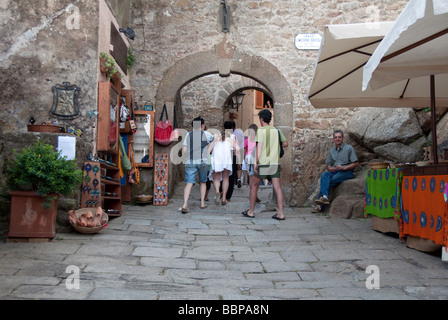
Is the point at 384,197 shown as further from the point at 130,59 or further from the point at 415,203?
the point at 130,59

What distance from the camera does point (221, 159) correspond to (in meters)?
7.87

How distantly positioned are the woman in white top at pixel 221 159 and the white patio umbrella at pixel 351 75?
6.75 feet

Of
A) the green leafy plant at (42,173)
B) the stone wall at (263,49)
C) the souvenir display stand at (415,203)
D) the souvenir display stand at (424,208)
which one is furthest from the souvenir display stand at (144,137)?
the souvenir display stand at (424,208)

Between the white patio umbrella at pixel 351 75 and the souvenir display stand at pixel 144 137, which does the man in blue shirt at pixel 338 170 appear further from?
the souvenir display stand at pixel 144 137

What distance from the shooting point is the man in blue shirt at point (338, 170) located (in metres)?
7.29

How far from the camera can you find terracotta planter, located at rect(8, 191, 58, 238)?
4.74 metres

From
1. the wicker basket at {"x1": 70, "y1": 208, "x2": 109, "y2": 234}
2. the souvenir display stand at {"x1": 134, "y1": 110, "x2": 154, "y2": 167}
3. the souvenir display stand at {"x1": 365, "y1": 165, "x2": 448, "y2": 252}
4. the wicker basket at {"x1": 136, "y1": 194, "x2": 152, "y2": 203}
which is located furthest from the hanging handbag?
the souvenir display stand at {"x1": 365, "y1": 165, "x2": 448, "y2": 252}

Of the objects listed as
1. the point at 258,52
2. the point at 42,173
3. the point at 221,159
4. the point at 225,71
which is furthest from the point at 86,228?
the point at 258,52

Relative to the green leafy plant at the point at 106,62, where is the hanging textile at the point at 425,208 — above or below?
below

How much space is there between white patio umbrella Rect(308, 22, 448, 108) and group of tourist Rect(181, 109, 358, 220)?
91 cm

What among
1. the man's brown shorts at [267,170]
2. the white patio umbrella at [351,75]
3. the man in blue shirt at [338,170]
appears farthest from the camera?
the man in blue shirt at [338,170]

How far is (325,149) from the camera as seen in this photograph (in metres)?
8.46

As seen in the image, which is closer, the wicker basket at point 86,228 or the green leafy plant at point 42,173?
the green leafy plant at point 42,173
